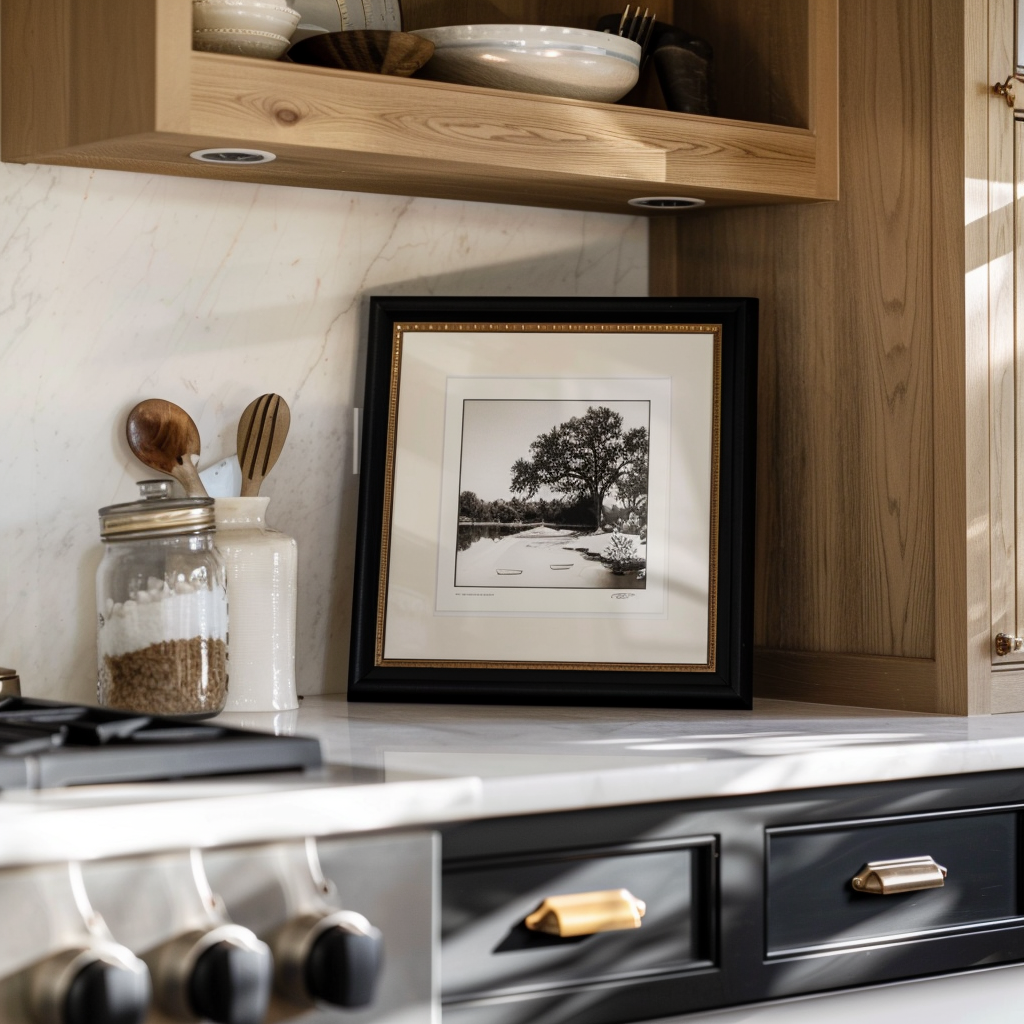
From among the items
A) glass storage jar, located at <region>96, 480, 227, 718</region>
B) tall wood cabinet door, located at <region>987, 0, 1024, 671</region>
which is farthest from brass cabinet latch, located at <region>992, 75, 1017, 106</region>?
glass storage jar, located at <region>96, 480, 227, 718</region>

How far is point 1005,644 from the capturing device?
5.62 feet

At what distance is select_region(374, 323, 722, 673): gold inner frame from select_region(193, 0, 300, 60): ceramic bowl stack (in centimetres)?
42

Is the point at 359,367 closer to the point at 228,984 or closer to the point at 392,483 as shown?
the point at 392,483

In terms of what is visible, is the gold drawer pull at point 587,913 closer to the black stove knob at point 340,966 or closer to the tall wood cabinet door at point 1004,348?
the black stove knob at point 340,966

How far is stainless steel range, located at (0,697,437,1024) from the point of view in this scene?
0.96m

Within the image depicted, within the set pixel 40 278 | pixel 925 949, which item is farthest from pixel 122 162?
pixel 925 949

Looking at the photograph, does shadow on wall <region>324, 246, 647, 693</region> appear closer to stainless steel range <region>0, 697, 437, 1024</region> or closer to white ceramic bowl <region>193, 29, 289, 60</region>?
white ceramic bowl <region>193, 29, 289, 60</region>

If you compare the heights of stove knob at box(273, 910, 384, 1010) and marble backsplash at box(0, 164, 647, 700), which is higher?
marble backsplash at box(0, 164, 647, 700)

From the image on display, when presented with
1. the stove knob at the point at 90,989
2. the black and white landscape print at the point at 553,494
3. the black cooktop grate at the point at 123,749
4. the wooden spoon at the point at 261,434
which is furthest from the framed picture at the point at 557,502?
the stove knob at the point at 90,989

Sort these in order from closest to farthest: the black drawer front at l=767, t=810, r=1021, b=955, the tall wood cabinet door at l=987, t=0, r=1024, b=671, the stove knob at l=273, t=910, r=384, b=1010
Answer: the stove knob at l=273, t=910, r=384, b=1010
the black drawer front at l=767, t=810, r=1021, b=955
the tall wood cabinet door at l=987, t=0, r=1024, b=671

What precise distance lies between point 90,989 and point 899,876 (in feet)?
2.60

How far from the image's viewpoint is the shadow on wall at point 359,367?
1920 mm

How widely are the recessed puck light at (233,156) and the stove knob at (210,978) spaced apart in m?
0.91

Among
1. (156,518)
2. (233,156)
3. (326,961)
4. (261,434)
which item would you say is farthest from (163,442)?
(326,961)
